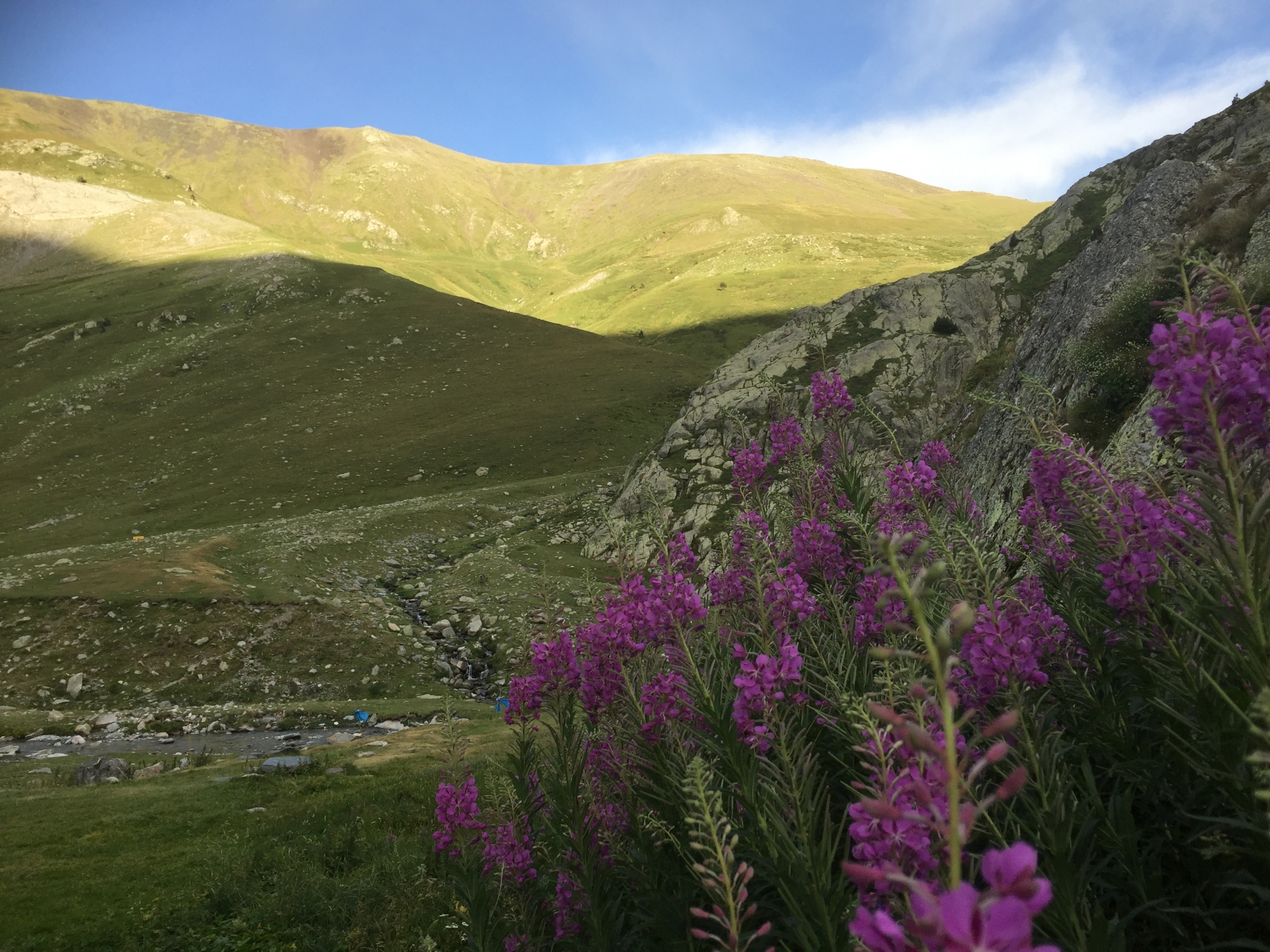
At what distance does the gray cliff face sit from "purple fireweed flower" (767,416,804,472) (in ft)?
0.56

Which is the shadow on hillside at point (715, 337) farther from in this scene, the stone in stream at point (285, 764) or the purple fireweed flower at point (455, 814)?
the purple fireweed flower at point (455, 814)

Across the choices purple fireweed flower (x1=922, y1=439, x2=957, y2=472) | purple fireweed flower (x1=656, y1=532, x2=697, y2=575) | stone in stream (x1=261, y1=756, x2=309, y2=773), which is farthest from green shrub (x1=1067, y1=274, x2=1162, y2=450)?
stone in stream (x1=261, y1=756, x2=309, y2=773)

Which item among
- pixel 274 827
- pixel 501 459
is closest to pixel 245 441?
pixel 501 459

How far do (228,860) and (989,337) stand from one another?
110 ft

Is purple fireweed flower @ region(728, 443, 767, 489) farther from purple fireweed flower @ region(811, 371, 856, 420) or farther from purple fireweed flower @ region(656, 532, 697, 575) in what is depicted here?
purple fireweed flower @ region(656, 532, 697, 575)

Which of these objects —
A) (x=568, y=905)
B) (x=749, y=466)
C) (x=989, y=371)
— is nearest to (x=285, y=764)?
(x=568, y=905)

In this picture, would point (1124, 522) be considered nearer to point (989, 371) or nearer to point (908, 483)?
point (908, 483)

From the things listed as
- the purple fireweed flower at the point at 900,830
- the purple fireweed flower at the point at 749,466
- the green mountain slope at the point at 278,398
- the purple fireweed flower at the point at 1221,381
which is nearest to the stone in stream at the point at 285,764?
the purple fireweed flower at the point at 749,466

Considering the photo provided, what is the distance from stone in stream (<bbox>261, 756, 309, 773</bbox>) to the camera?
14336 millimetres

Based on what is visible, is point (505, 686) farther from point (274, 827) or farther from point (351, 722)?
point (274, 827)

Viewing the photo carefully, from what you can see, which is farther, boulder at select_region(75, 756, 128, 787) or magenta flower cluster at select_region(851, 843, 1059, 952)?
boulder at select_region(75, 756, 128, 787)

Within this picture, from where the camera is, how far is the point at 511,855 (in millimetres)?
4523

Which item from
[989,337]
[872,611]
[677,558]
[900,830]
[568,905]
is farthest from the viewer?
[989,337]

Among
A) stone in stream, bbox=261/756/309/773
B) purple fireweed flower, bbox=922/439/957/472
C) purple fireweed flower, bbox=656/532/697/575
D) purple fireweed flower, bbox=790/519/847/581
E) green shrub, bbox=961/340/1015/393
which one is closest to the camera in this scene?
purple fireweed flower, bbox=656/532/697/575
